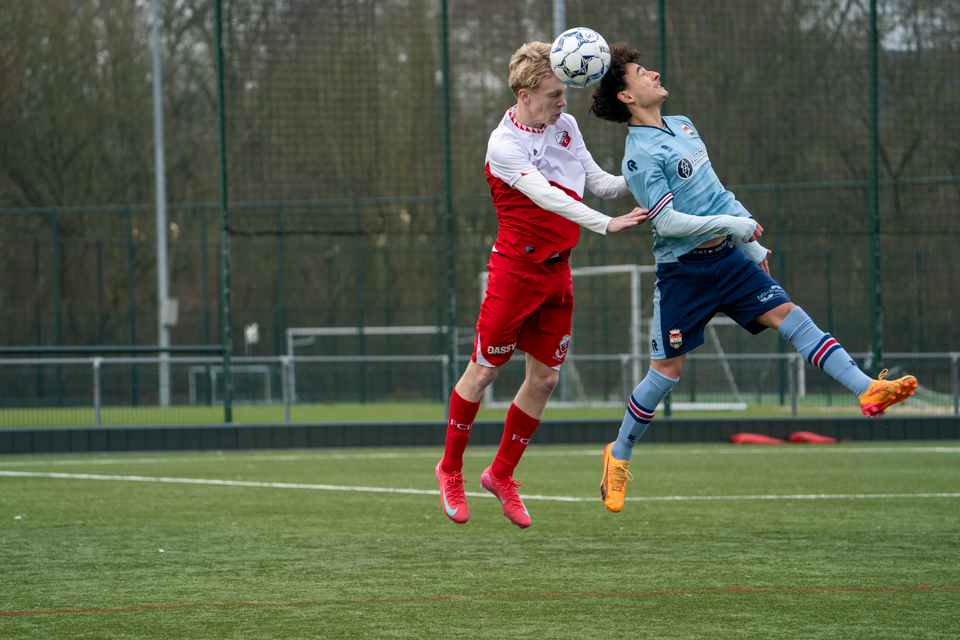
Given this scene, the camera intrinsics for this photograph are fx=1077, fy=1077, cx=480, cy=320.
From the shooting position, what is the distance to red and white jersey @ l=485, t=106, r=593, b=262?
4984 mm

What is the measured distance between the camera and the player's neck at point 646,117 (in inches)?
201

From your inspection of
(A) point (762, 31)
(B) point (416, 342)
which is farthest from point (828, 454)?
(B) point (416, 342)

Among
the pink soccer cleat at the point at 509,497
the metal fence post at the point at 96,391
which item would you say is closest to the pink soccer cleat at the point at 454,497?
the pink soccer cleat at the point at 509,497

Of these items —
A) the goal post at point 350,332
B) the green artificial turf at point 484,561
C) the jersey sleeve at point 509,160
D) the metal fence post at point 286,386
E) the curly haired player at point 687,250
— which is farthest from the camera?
the goal post at point 350,332

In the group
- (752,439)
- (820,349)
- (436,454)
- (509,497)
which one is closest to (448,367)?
(436,454)

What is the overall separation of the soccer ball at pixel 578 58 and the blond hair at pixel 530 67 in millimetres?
86

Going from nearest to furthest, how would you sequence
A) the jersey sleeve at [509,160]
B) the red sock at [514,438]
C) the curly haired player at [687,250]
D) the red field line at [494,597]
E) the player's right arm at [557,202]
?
the red field line at [494,597], the player's right arm at [557,202], the curly haired player at [687,250], the jersey sleeve at [509,160], the red sock at [514,438]

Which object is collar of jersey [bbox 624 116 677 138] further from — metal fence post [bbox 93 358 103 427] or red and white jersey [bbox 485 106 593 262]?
metal fence post [bbox 93 358 103 427]

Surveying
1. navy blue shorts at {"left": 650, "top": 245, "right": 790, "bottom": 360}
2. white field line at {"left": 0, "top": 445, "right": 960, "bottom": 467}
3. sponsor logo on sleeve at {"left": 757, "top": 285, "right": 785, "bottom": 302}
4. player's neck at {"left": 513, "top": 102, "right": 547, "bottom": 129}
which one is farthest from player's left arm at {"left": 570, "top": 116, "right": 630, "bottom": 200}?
white field line at {"left": 0, "top": 445, "right": 960, "bottom": 467}

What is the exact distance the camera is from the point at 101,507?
695cm

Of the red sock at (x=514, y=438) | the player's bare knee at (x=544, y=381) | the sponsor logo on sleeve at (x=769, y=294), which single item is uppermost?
the sponsor logo on sleeve at (x=769, y=294)

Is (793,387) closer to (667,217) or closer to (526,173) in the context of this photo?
(667,217)

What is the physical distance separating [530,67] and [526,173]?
0.52 meters

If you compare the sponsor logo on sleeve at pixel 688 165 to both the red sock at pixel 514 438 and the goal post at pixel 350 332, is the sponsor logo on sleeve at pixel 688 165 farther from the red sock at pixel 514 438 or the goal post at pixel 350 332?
the goal post at pixel 350 332
